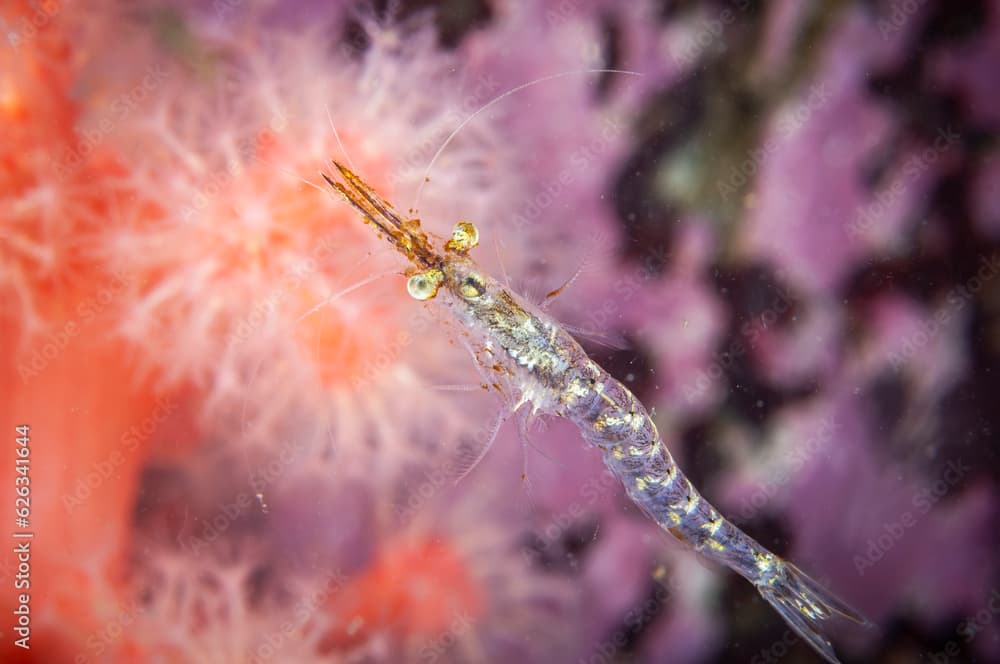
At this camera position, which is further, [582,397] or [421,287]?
[582,397]

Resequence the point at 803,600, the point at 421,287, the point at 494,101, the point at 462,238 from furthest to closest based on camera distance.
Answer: the point at 803,600, the point at 494,101, the point at 462,238, the point at 421,287

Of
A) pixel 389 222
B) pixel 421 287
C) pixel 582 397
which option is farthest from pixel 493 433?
pixel 389 222

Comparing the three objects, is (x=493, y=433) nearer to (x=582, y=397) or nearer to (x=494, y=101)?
(x=582, y=397)

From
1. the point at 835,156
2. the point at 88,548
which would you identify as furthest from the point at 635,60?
the point at 88,548

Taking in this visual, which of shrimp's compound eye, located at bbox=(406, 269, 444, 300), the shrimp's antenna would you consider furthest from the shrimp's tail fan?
the shrimp's antenna

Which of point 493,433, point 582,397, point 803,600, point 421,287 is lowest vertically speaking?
point 803,600
